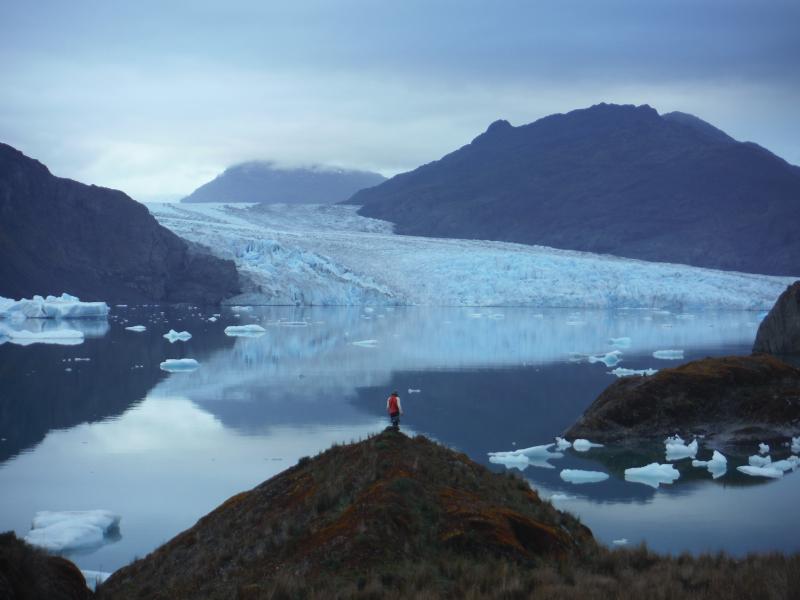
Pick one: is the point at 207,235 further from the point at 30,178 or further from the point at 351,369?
the point at 351,369

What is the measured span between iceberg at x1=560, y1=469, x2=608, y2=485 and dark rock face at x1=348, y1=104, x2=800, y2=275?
6048 cm

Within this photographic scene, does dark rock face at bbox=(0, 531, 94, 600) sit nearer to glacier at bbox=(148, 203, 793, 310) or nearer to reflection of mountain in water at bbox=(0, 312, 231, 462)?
reflection of mountain in water at bbox=(0, 312, 231, 462)

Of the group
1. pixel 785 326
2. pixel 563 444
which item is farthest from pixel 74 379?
pixel 785 326

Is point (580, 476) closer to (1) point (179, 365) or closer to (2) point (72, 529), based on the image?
(2) point (72, 529)

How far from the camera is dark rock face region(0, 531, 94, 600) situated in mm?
4285

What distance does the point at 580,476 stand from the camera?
33.2ft

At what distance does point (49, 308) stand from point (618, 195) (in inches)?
2552

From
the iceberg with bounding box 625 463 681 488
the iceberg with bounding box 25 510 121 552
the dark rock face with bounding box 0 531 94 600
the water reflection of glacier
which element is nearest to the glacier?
the water reflection of glacier

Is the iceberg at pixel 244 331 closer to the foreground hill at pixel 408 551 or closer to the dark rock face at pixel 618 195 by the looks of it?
the foreground hill at pixel 408 551

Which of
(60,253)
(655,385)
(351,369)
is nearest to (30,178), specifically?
(60,253)

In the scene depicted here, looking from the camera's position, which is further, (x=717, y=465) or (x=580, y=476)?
(x=717, y=465)

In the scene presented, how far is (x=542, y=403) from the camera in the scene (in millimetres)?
15836

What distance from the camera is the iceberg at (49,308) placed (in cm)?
3325

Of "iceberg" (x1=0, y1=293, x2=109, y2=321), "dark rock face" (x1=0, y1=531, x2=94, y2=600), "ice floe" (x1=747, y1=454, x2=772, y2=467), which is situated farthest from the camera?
"iceberg" (x1=0, y1=293, x2=109, y2=321)
